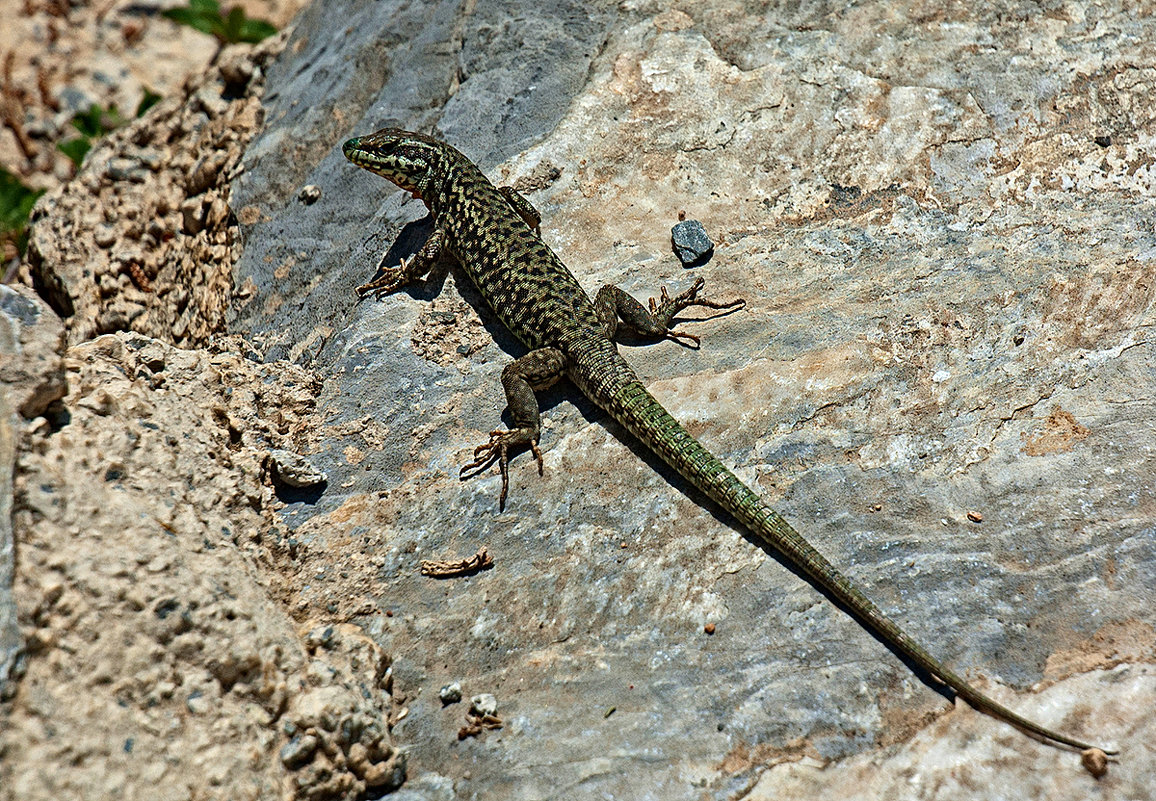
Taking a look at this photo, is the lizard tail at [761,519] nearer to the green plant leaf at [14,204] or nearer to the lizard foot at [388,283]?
the lizard foot at [388,283]

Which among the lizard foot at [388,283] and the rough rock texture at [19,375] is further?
the lizard foot at [388,283]

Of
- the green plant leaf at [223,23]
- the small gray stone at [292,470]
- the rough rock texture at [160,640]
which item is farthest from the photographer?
the green plant leaf at [223,23]

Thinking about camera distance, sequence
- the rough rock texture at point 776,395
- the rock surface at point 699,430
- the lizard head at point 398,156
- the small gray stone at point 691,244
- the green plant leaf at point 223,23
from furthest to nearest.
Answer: the green plant leaf at point 223,23
the lizard head at point 398,156
the small gray stone at point 691,244
the rough rock texture at point 776,395
the rock surface at point 699,430

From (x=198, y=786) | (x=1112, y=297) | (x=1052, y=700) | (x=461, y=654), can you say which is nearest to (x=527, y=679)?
(x=461, y=654)

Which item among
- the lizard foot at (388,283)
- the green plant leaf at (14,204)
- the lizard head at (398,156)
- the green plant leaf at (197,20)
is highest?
the green plant leaf at (197,20)

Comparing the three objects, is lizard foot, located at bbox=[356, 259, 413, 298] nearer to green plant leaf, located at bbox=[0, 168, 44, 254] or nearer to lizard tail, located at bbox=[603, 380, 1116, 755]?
lizard tail, located at bbox=[603, 380, 1116, 755]

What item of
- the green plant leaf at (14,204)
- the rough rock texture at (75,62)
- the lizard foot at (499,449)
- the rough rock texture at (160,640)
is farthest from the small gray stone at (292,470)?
the rough rock texture at (75,62)

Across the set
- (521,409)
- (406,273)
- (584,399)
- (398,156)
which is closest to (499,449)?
(521,409)

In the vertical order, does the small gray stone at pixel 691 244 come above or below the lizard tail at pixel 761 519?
above
